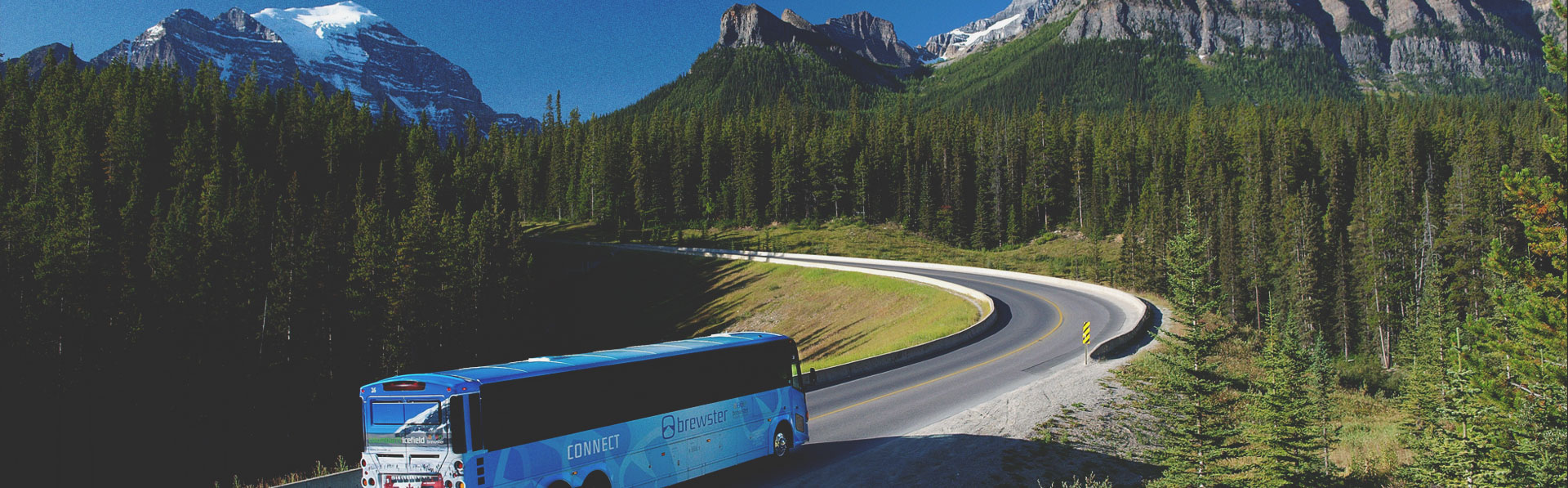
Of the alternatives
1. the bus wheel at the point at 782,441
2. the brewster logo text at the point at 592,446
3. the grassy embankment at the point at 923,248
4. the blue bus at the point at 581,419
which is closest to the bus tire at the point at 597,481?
the blue bus at the point at 581,419

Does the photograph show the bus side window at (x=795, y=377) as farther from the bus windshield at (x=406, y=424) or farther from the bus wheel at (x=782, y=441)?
the bus windshield at (x=406, y=424)

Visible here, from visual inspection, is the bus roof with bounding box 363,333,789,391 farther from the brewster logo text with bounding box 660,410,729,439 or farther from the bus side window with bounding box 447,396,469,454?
the brewster logo text with bounding box 660,410,729,439

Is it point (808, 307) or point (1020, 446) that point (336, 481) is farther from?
point (808, 307)

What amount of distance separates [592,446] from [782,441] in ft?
16.8

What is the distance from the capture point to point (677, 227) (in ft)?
341

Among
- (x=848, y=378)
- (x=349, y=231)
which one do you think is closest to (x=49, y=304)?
(x=349, y=231)

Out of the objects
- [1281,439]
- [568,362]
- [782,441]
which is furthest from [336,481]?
[1281,439]

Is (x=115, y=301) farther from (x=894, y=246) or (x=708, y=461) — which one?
(x=894, y=246)

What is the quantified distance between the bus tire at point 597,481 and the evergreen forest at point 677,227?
1024cm

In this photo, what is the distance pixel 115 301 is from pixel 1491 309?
312 feet

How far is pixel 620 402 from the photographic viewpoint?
43.9 ft

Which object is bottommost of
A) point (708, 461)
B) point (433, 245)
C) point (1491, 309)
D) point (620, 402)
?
point (1491, 309)

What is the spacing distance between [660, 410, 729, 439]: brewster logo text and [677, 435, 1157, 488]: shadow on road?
1214 millimetres

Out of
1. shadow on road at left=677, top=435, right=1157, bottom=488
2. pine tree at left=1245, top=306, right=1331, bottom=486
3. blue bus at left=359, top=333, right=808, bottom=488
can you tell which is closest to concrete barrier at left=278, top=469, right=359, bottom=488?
blue bus at left=359, top=333, right=808, bottom=488
